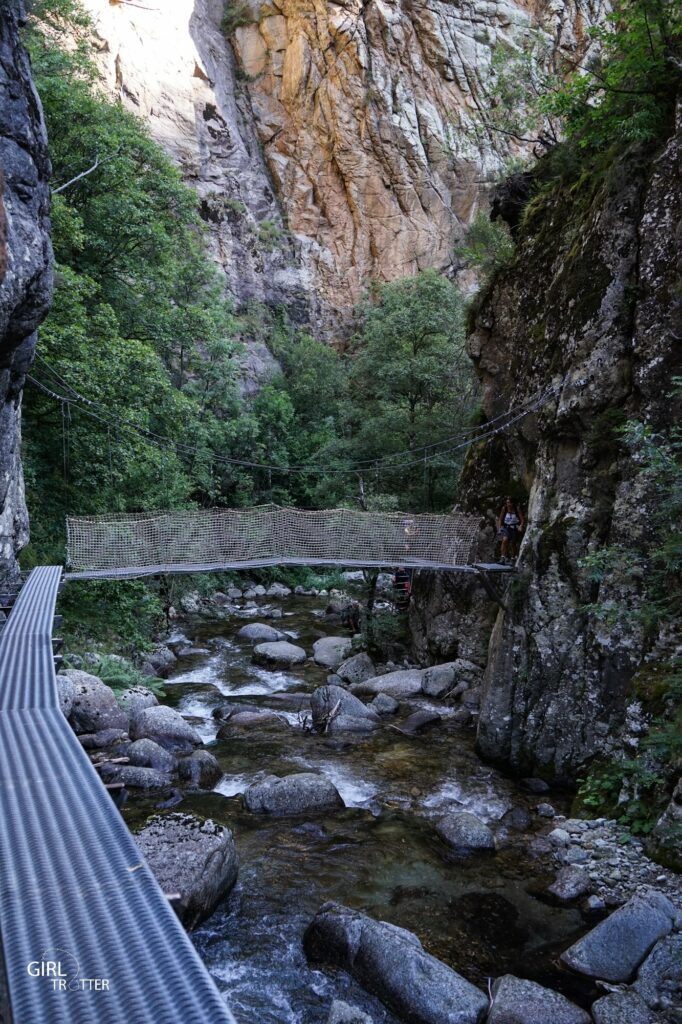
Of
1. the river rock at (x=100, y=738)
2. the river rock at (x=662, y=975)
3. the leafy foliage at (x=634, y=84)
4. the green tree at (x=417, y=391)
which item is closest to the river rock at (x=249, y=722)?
the river rock at (x=100, y=738)

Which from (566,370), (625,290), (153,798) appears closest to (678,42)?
(625,290)

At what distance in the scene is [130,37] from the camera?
993 inches

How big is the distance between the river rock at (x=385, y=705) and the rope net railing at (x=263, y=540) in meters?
1.92

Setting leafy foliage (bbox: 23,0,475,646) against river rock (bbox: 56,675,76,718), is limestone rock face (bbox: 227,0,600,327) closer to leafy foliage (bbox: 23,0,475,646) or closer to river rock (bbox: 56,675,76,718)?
leafy foliage (bbox: 23,0,475,646)

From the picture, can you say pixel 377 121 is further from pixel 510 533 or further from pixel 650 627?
pixel 650 627

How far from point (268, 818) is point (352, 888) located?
131 centimetres

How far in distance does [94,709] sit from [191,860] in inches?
130

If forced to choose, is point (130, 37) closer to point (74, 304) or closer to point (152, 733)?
point (74, 304)

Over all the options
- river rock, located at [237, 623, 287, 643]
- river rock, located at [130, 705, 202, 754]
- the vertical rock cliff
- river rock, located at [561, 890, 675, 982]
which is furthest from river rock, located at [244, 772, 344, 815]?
river rock, located at [237, 623, 287, 643]

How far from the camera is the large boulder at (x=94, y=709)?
754cm

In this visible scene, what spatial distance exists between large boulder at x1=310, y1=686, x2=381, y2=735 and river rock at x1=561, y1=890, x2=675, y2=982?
174 inches

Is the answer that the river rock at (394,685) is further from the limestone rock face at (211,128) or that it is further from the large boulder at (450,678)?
the limestone rock face at (211,128)

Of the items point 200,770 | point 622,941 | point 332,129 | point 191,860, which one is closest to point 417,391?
point 200,770

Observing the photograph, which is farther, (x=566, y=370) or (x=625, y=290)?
(x=566, y=370)
